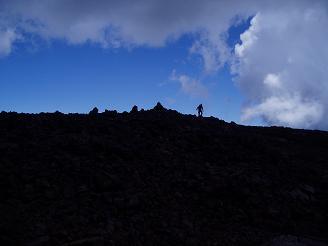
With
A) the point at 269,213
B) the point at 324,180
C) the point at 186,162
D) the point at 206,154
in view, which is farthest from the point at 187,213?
the point at 324,180

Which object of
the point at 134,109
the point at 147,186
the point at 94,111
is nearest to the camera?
the point at 147,186

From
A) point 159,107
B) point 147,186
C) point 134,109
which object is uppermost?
point 159,107

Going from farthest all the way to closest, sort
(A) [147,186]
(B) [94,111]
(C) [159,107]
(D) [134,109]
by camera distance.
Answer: (C) [159,107]
(D) [134,109]
(B) [94,111]
(A) [147,186]

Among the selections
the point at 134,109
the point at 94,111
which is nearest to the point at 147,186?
the point at 94,111

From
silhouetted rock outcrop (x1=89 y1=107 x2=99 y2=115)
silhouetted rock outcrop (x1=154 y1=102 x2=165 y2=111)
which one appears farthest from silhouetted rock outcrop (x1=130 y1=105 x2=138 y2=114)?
silhouetted rock outcrop (x1=89 y1=107 x2=99 y2=115)

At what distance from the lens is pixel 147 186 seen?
12766 mm

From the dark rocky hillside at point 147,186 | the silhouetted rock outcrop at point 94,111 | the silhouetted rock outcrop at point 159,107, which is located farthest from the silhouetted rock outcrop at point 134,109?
the dark rocky hillside at point 147,186

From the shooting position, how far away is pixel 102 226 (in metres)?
10.1

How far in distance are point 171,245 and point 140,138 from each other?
7.27m

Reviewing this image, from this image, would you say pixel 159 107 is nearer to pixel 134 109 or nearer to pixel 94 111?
pixel 134 109

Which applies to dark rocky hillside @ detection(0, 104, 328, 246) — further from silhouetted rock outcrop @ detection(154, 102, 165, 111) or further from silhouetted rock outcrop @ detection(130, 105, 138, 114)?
silhouetted rock outcrop @ detection(154, 102, 165, 111)

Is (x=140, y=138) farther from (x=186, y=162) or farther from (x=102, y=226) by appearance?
(x=102, y=226)

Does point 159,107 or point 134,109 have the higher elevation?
point 159,107

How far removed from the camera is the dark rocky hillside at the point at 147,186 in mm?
10211
